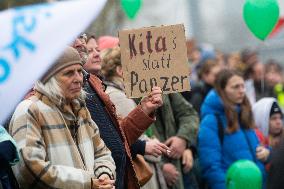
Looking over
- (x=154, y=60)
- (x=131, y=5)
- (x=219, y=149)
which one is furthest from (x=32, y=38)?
(x=131, y=5)

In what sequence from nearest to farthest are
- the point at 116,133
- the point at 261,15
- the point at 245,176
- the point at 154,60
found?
the point at 116,133
the point at 154,60
the point at 245,176
the point at 261,15

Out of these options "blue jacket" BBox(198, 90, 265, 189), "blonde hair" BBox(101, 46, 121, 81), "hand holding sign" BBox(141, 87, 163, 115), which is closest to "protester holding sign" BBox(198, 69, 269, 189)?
"blue jacket" BBox(198, 90, 265, 189)

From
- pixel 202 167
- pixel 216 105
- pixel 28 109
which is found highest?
pixel 28 109

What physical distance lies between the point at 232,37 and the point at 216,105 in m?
10.8

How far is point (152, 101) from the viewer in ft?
16.7

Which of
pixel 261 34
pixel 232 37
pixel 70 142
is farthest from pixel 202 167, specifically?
pixel 232 37

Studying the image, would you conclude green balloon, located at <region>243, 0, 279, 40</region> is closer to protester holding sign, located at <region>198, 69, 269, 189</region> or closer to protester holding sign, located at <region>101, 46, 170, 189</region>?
protester holding sign, located at <region>198, 69, 269, 189</region>

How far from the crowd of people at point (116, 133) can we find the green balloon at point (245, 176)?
0.88 feet

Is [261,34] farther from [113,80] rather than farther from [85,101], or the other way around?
[85,101]

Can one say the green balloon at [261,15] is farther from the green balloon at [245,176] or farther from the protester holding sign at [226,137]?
the green balloon at [245,176]

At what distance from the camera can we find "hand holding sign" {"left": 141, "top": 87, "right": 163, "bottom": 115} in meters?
5.06

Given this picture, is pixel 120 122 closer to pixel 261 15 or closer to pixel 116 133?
pixel 116 133

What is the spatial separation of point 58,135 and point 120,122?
1.04m

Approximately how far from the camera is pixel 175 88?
17.0ft
